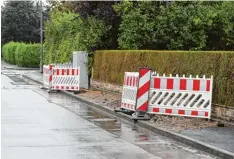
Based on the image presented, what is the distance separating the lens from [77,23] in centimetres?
2673

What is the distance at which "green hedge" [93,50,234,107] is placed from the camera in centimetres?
1259

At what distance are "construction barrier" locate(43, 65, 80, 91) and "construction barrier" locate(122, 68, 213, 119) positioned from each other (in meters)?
10.1

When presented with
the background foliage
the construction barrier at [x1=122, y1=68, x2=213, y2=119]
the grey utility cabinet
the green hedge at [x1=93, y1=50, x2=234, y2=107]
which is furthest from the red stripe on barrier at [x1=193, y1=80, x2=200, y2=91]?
the grey utility cabinet

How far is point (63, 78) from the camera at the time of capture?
23.8m

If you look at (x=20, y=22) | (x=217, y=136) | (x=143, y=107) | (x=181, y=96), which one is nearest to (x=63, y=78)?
(x=143, y=107)

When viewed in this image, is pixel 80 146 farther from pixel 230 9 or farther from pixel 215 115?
pixel 230 9

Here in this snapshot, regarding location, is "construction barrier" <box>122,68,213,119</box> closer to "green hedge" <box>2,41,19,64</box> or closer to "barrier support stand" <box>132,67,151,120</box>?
"barrier support stand" <box>132,67,151,120</box>

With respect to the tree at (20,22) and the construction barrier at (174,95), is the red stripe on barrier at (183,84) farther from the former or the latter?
the tree at (20,22)

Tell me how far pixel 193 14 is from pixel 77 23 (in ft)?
22.8

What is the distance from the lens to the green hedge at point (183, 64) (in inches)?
496

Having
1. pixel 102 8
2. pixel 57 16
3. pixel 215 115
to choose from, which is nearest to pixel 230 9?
pixel 102 8

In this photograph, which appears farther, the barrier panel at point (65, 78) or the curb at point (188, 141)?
the barrier panel at point (65, 78)

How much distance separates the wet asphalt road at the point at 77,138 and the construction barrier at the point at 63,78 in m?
7.33

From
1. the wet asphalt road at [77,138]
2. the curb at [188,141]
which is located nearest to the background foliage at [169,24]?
the wet asphalt road at [77,138]
